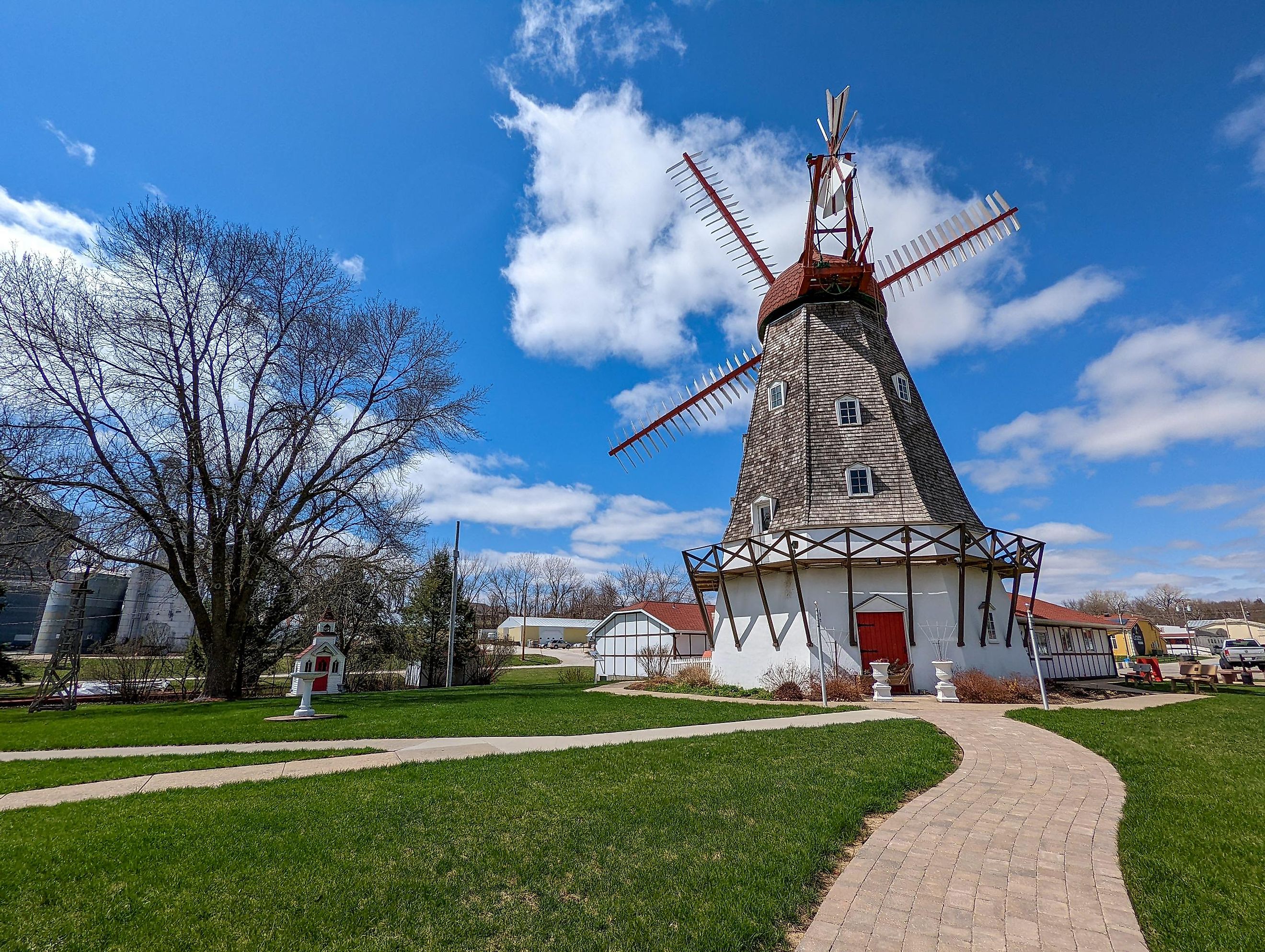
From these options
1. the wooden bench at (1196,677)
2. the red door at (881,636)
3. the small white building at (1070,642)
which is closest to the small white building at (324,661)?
the red door at (881,636)

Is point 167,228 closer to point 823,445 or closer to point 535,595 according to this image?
point 823,445

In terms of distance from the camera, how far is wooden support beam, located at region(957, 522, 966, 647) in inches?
624

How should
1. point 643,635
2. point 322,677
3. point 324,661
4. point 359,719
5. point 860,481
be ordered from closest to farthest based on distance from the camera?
point 359,719, point 860,481, point 324,661, point 322,677, point 643,635

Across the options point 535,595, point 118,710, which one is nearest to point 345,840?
point 118,710

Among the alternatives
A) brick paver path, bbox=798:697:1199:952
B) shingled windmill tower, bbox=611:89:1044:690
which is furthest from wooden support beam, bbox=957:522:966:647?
brick paver path, bbox=798:697:1199:952

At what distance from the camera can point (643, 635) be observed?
38562 mm

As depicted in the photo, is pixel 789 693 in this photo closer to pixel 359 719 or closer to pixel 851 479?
pixel 851 479

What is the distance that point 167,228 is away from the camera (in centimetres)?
1738

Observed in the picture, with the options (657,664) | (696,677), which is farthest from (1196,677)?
(657,664)

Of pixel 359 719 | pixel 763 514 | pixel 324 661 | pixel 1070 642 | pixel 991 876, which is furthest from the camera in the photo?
pixel 1070 642

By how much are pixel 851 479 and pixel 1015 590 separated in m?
5.65

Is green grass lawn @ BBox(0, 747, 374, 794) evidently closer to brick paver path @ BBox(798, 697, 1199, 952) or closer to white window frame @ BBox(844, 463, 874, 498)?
brick paver path @ BBox(798, 697, 1199, 952)

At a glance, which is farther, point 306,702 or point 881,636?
point 881,636

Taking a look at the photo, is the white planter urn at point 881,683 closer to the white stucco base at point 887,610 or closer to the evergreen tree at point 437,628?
the white stucco base at point 887,610
